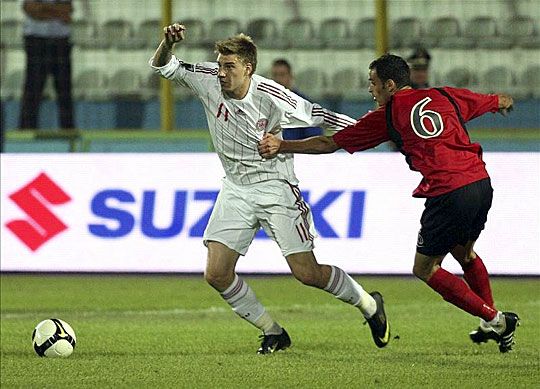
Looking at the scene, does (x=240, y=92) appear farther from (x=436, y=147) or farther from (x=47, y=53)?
(x=47, y=53)

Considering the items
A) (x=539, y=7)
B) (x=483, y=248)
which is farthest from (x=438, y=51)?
Answer: (x=483, y=248)

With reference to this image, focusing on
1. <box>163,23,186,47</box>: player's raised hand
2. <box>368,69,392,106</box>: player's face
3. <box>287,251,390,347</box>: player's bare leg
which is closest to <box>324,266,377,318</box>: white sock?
<box>287,251,390,347</box>: player's bare leg

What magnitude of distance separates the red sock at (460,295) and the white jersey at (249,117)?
1075mm

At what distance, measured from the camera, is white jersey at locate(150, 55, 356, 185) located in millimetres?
8555

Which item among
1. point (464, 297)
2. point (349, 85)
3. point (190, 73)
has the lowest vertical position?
point (464, 297)

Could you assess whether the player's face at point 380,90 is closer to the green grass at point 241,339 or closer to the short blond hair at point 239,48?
the short blond hair at point 239,48

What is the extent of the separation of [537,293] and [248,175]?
180 inches

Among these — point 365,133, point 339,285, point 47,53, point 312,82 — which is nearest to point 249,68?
point 365,133

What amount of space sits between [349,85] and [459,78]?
115cm

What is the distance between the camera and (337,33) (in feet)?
49.4

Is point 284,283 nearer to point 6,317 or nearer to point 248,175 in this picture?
point 6,317

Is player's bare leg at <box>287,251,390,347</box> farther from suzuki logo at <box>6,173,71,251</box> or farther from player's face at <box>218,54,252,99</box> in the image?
suzuki logo at <box>6,173,71,251</box>

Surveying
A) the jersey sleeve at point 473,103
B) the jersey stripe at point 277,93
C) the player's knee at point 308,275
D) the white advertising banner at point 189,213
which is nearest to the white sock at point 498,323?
the player's knee at point 308,275

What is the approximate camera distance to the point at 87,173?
1361 centimetres
